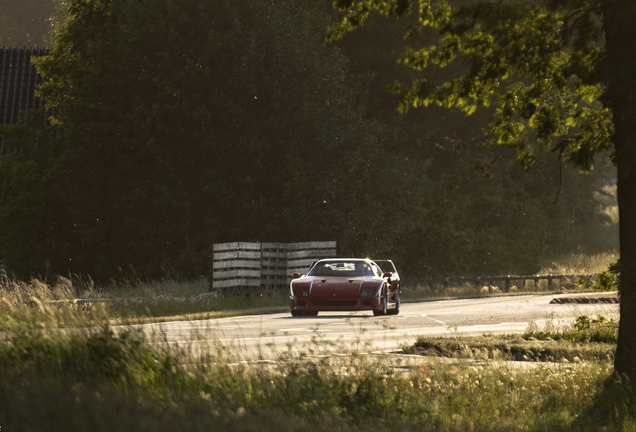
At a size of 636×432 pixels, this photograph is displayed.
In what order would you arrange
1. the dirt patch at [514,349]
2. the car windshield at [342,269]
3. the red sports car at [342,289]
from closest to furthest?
the dirt patch at [514,349]
the red sports car at [342,289]
the car windshield at [342,269]

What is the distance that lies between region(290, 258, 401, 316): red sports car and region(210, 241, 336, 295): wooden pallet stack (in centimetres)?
805

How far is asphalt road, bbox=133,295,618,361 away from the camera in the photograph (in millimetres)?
17703

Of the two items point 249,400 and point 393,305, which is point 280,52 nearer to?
point 393,305

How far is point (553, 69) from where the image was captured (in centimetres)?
1291

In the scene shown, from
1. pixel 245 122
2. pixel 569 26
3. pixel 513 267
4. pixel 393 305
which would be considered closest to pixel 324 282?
pixel 393 305

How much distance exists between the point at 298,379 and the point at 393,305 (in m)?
18.4

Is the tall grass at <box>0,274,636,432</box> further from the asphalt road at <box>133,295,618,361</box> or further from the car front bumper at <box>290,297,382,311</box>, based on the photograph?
the car front bumper at <box>290,297,382,311</box>

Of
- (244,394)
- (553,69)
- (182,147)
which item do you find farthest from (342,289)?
(182,147)

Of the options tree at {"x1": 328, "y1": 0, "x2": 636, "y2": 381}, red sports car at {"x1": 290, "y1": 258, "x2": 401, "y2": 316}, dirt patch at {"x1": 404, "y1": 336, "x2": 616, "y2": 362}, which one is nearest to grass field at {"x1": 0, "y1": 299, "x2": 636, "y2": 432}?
tree at {"x1": 328, "y1": 0, "x2": 636, "y2": 381}

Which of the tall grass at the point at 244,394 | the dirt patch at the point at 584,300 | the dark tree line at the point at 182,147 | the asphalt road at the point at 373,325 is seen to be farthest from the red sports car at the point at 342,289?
the dark tree line at the point at 182,147

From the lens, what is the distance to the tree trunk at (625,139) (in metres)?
11.5

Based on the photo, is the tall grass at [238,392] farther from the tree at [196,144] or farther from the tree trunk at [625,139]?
the tree at [196,144]

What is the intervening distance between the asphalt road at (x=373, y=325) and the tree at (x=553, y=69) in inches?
157

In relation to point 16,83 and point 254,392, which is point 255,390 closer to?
point 254,392
